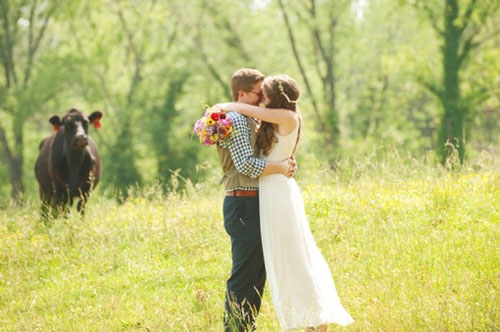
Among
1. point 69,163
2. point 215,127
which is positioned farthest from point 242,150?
point 69,163

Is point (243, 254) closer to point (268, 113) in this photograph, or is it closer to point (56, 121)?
point (268, 113)

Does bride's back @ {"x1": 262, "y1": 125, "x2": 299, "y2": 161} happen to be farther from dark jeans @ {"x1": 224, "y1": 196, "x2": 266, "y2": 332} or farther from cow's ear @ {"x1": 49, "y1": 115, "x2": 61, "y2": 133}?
cow's ear @ {"x1": 49, "y1": 115, "x2": 61, "y2": 133}

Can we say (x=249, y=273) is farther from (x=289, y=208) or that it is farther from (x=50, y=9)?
(x=50, y=9)

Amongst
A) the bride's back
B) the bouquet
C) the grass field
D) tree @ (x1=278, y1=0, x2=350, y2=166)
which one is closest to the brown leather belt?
the bride's back

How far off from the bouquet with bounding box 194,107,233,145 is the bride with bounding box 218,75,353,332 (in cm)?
12

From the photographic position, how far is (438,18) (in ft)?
90.6

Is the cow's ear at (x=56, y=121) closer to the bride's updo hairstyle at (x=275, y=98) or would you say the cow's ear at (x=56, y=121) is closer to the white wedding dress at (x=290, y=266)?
the bride's updo hairstyle at (x=275, y=98)

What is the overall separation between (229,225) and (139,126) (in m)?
27.8

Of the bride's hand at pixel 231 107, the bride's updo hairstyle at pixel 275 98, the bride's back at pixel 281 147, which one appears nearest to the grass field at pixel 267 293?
the bride's back at pixel 281 147

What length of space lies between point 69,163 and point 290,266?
Result: 6.90 m

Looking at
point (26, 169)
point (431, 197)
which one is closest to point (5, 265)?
point (431, 197)

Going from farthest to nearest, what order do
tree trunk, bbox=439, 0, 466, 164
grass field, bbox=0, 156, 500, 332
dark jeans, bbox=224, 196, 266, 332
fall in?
1. tree trunk, bbox=439, 0, 466, 164
2. grass field, bbox=0, 156, 500, 332
3. dark jeans, bbox=224, 196, 266, 332

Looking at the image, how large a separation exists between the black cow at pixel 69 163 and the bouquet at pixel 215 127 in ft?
18.8

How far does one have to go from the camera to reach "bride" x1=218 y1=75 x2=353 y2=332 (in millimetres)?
4711
